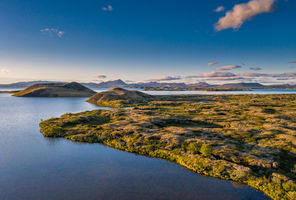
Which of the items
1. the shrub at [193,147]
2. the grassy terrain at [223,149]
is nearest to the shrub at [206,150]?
the grassy terrain at [223,149]

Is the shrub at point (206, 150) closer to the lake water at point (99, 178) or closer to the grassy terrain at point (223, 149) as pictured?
the grassy terrain at point (223, 149)

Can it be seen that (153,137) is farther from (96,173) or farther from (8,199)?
(8,199)

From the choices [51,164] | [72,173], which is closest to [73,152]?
[51,164]

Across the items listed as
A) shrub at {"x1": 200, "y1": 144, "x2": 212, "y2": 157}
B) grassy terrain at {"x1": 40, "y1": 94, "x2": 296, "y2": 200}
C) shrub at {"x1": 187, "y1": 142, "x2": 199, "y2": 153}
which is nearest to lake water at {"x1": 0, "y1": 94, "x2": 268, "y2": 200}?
grassy terrain at {"x1": 40, "y1": 94, "x2": 296, "y2": 200}

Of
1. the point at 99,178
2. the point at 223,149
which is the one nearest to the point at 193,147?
the point at 223,149

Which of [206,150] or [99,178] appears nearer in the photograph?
[99,178]

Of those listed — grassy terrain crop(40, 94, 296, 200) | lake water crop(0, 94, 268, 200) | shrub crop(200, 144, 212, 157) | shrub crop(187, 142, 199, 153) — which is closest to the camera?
lake water crop(0, 94, 268, 200)

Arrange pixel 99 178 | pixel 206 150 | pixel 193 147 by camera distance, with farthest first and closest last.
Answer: pixel 193 147, pixel 206 150, pixel 99 178

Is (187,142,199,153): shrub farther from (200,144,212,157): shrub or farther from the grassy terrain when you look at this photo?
(200,144,212,157): shrub

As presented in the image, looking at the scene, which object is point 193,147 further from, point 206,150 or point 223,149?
point 223,149
